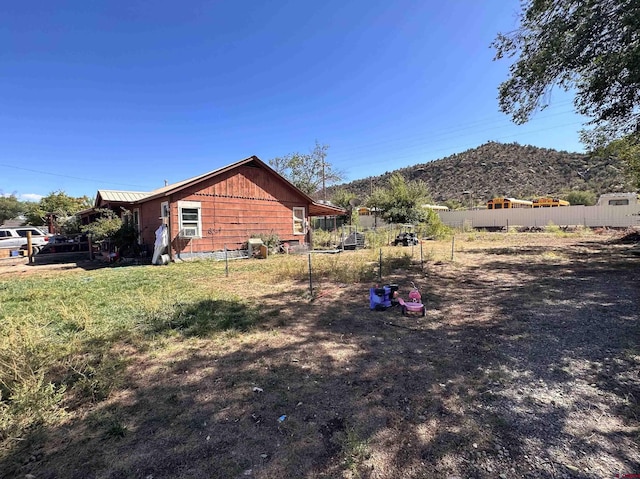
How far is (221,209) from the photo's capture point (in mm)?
12625

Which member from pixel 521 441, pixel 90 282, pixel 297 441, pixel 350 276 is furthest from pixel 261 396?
pixel 90 282

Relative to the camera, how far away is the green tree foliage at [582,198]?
3528 cm

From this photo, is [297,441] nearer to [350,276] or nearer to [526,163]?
[350,276]

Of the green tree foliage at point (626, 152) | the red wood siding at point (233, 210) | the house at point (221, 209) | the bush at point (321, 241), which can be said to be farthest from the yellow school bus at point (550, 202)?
the red wood siding at point (233, 210)

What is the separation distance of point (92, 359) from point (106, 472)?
1940 millimetres

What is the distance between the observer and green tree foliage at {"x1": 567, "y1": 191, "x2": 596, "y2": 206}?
35281 mm

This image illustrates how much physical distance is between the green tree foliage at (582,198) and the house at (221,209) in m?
37.0

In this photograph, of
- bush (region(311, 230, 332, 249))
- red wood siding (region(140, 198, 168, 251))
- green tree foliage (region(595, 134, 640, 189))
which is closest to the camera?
green tree foliage (region(595, 134, 640, 189))

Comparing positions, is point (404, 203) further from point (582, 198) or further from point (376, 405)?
point (582, 198)

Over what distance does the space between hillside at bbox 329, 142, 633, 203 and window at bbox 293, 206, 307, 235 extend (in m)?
35.8

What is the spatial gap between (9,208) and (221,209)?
49.4 metres

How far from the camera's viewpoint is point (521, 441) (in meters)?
2.07

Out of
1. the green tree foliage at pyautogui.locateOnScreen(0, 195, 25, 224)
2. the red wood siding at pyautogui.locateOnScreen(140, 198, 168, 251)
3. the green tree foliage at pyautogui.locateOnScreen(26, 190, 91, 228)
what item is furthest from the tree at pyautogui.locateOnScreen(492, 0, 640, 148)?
the green tree foliage at pyautogui.locateOnScreen(0, 195, 25, 224)

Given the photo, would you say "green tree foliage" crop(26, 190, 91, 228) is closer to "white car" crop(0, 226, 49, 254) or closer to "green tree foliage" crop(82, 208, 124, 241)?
"white car" crop(0, 226, 49, 254)
